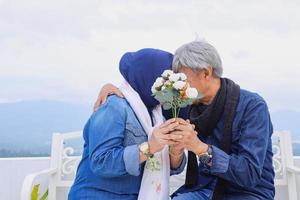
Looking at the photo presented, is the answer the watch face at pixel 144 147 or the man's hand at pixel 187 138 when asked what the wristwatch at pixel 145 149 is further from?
the man's hand at pixel 187 138

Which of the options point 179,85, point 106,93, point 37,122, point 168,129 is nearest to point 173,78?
point 179,85

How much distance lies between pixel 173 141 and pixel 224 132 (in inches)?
10.5

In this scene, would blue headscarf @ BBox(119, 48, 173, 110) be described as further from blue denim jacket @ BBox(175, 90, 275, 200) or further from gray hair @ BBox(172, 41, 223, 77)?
blue denim jacket @ BBox(175, 90, 275, 200)

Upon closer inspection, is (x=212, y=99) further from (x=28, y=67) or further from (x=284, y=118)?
(x=28, y=67)

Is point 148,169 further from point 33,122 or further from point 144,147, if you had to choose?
point 33,122

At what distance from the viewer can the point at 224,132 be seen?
167cm

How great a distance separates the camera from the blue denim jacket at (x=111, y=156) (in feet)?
5.07

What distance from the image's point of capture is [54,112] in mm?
3514

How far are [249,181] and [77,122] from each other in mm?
1843

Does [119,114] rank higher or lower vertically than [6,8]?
lower

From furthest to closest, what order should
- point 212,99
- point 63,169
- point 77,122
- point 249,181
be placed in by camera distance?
point 77,122
point 63,169
point 212,99
point 249,181

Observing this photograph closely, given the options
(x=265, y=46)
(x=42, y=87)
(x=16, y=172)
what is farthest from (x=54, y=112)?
(x=265, y=46)

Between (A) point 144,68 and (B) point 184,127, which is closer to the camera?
(B) point 184,127

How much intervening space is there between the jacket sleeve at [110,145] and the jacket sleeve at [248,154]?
327 mm
